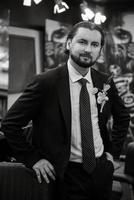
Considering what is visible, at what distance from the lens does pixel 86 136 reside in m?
1.83

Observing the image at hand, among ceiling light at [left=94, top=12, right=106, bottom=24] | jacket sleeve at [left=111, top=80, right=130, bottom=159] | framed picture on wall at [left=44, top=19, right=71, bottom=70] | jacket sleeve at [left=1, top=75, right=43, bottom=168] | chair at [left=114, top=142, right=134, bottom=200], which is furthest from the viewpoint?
ceiling light at [left=94, top=12, right=106, bottom=24]

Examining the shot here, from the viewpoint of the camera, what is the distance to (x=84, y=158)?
71.5 inches

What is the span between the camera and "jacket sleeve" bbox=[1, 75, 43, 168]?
5.82 ft

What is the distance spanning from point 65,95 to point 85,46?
26 cm

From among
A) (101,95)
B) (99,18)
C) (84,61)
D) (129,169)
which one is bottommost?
(129,169)

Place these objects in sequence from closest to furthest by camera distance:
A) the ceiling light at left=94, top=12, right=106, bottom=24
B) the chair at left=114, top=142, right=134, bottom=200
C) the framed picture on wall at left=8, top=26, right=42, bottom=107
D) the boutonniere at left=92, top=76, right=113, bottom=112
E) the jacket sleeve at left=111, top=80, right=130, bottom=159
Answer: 1. the boutonniere at left=92, top=76, right=113, bottom=112
2. the jacket sleeve at left=111, top=80, right=130, bottom=159
3. the chair at left=114, top=142, right=134, bottom=200
4. the framed picture on wall at left=8, top=26, right=42, bottom=107
5. the ceiling light at left=94, top=12, right=106, bottom=24

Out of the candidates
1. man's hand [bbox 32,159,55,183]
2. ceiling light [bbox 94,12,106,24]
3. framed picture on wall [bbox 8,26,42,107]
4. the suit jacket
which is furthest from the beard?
ceiling light [bbox 94,12,106,24]

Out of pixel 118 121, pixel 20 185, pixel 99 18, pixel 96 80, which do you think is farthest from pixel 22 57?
pixel 20 185

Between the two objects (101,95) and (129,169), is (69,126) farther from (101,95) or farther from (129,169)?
(129,169)

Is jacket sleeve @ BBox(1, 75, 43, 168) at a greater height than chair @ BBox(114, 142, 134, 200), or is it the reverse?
jacket sleeve @ BBox(1, 75, 43, 168)

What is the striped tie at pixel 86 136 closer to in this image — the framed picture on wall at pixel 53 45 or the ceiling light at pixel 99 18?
the framed picture on wall at pixel 53 45

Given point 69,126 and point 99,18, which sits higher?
point 99,18

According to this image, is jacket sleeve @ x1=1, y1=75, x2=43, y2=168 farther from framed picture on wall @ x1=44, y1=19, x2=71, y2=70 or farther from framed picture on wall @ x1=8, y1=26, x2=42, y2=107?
framed picture on wall @ x1=44, y1=19, x2=71, y2=70

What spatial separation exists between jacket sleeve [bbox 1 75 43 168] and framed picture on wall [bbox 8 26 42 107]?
387 centimetres
